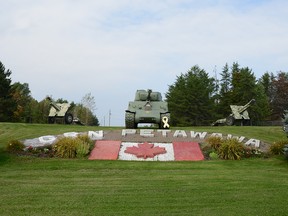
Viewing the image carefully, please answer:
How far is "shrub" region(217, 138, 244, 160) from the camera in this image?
14.2 m

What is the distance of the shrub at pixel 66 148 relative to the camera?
14039 millimetres

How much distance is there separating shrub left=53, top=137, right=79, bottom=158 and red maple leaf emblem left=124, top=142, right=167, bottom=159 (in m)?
1.92

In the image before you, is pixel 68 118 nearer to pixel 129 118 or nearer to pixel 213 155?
pixel 129 118

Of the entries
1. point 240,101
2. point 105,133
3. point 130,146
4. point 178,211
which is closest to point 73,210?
point 178,211

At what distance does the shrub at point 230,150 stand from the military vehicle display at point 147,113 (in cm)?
616

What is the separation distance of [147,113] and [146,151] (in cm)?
589

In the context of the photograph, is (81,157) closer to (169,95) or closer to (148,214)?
(148,214)

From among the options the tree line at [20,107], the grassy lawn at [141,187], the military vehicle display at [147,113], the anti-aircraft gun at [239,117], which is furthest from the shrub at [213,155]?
the tree line at [20,107]

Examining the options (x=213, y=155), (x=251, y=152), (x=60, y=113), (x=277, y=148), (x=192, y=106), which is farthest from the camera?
(x=192, y=106)

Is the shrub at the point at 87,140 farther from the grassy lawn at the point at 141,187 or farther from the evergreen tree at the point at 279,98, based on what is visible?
the evergreen tree at the point at 279,98

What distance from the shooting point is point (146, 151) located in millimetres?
14734

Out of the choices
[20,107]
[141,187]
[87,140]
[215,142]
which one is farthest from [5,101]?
[141,187]

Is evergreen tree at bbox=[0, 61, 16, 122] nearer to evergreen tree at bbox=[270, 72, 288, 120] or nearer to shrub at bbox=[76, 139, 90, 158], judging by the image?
shrub at bbox=[76, 139, 90, 158]

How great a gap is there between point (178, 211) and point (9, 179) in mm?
4984
